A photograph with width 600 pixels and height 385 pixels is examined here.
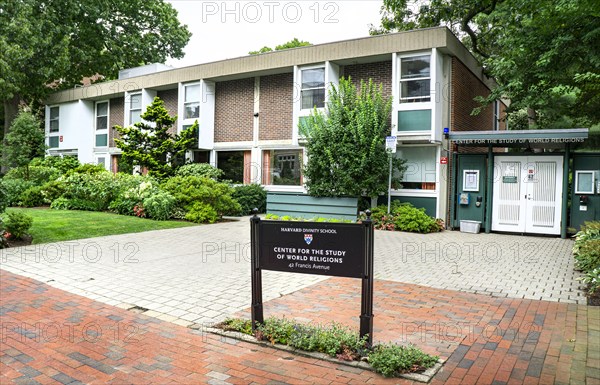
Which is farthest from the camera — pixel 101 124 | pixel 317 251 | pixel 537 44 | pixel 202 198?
pixel 101 124

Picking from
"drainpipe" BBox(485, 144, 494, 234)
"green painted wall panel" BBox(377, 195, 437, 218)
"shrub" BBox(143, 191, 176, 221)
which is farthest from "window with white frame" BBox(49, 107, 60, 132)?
"drainpipe" BBox(485, 144, 494, 234)

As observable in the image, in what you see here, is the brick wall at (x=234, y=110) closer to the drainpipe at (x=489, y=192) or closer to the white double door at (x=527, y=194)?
the drainpipe at (x=489, y=192)

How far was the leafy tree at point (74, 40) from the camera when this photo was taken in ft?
79.7

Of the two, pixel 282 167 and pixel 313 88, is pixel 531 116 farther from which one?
pixel 282 167

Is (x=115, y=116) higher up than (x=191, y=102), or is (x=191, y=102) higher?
(x=191, y=102)

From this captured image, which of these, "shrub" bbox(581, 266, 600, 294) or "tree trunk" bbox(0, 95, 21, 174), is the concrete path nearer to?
"shrub" bbox(581, 266, 600, 294)

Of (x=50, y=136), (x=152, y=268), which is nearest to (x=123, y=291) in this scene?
(x=152, y=268)

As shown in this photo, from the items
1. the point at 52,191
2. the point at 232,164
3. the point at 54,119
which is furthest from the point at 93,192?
the point at 54,119

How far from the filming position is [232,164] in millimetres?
20250

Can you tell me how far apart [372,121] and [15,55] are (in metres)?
19.9

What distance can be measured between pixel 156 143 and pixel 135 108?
485 cm

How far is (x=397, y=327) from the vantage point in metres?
5.25

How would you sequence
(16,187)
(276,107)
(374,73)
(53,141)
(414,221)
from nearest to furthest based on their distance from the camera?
(414,221)
(374,73)
(276,107)
(16,187)
(53,141)

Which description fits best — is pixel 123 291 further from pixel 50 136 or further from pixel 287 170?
pixel 50 136
